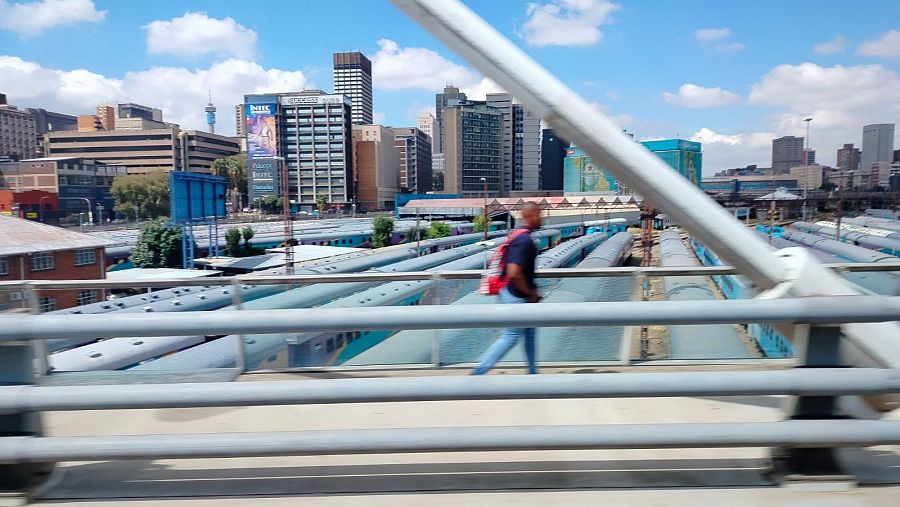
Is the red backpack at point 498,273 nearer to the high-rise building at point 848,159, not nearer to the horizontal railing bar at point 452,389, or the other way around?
the horizontal railing bar at point 452,389

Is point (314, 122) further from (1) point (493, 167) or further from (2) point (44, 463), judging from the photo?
(2) point (44, 463)

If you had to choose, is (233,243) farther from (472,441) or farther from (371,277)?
(472,441)

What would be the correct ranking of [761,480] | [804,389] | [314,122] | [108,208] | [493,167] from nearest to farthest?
1. [804,389]
2. [761,480]
3. [108,208]
4. [314,122]
5. [493,167]

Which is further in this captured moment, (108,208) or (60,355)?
(108,208)

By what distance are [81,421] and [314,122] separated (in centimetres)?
12163

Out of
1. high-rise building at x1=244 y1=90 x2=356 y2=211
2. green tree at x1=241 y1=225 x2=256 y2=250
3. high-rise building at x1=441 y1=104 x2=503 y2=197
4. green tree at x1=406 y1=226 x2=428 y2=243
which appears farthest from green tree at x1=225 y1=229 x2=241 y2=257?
high-rise building at x1=441 y1=104 x2=503 y2=197

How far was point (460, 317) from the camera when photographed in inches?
95.0

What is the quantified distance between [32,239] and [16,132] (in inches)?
5615

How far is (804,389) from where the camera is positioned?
2354 mm

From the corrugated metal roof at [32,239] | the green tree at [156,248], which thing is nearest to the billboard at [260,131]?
the green tree at [156,248]

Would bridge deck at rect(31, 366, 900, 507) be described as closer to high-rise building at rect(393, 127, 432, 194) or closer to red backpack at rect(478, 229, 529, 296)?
red backpack at rect(478, 229, 529, 296)

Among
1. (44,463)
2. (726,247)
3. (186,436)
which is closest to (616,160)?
(726,247)

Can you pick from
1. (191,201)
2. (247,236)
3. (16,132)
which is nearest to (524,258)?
(191,201)

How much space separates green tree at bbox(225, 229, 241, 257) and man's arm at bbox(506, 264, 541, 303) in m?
44.9
